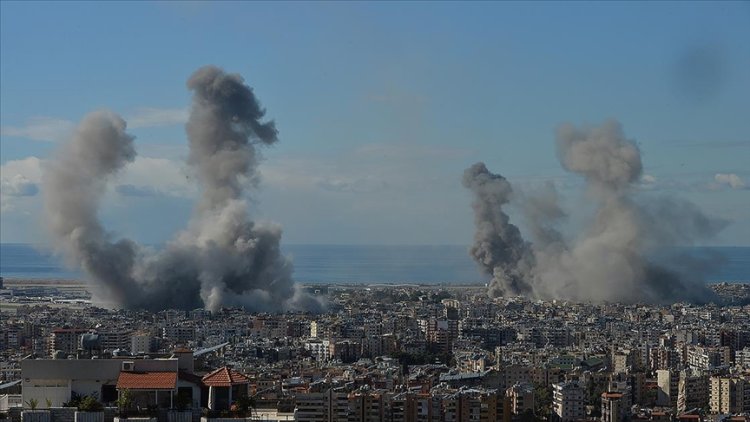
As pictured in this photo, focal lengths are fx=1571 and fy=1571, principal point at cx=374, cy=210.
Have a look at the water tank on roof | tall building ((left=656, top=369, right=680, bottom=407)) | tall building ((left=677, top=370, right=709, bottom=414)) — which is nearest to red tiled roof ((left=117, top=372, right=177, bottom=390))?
the water tank on roof

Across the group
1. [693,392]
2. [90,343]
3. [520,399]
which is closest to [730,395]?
[693,392]

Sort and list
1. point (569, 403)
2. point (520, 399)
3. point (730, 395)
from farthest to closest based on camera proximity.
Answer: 1. point (730, 395)
2. point (569, 403)
3. point (520, 399)

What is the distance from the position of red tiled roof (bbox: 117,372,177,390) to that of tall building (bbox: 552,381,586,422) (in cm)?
1635

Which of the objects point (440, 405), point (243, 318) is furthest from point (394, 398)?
point (243, 318)

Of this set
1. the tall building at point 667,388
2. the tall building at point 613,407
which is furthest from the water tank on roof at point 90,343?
the tall building at point 667,388

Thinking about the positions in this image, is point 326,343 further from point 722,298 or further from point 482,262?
point 722,298

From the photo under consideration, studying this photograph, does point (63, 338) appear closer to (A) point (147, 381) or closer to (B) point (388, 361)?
(B) point (388, 361)

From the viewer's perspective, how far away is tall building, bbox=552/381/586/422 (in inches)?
1192

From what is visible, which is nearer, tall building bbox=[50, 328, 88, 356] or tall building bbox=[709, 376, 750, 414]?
tall building bbox=[709, 376, 750, 414]

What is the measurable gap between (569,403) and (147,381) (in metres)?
17.6

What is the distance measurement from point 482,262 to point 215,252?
1897cm

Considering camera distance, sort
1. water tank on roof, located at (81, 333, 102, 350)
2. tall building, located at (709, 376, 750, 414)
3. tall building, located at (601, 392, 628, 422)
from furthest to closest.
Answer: tall building, located at (709, 376, 750, 414), tall building, located at (601, 392, 628, 422), water tank on roof, located at (81, 333, 102, 350)

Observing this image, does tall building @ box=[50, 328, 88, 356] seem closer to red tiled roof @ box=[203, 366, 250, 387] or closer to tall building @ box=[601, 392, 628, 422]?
tall building @ box=[601, 392, 628, 422]

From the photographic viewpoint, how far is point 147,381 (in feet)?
46.9
